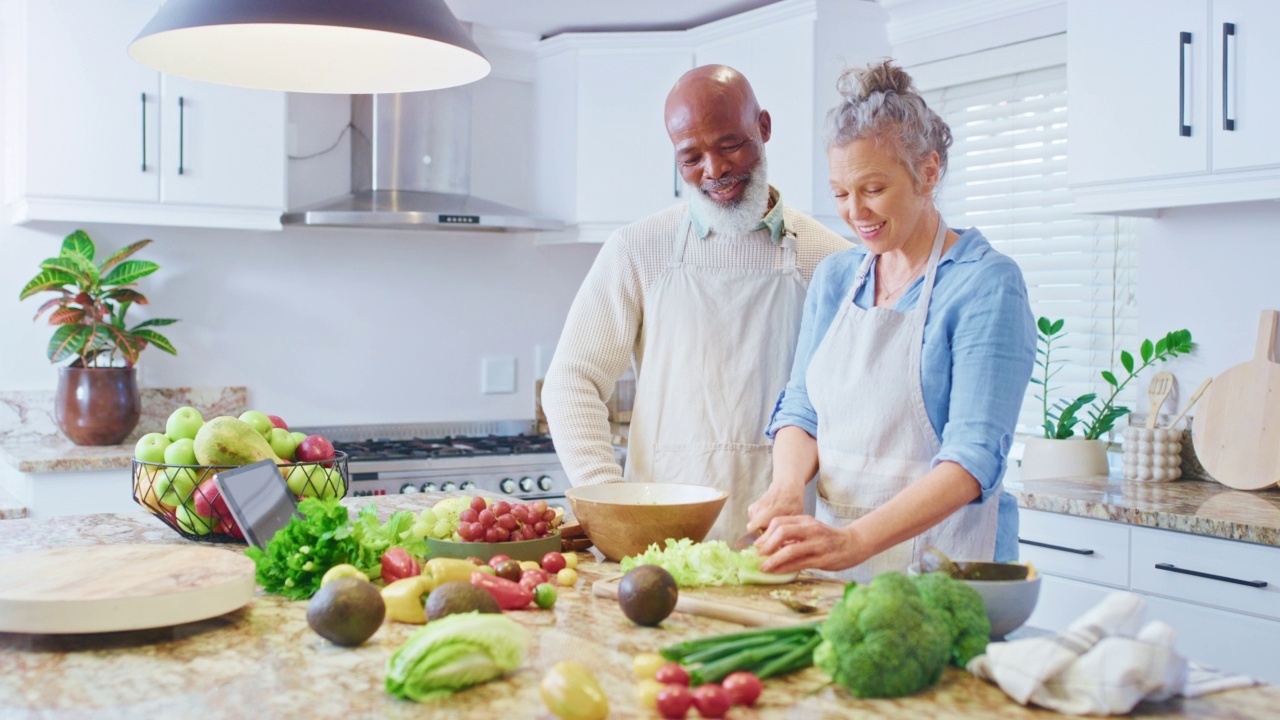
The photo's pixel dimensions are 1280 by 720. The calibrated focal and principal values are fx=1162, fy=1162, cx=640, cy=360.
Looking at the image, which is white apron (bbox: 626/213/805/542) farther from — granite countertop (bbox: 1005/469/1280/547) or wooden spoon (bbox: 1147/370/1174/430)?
wooden spoon (bbox: 1147/370/1174/430)

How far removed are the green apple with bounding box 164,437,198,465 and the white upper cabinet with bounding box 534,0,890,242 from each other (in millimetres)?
2449

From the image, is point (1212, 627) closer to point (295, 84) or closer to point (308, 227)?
point (295, 84)

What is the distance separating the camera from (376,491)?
3812 mm

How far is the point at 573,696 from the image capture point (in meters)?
1.02

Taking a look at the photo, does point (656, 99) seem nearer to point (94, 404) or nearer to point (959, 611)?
point (94, 404)

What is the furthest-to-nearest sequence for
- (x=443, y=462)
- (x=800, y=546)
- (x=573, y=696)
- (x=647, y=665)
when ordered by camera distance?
(x=443, y=462), (x=800, y=546), (x=647, y=665), (x=573, y=696)

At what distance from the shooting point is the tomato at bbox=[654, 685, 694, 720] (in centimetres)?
104

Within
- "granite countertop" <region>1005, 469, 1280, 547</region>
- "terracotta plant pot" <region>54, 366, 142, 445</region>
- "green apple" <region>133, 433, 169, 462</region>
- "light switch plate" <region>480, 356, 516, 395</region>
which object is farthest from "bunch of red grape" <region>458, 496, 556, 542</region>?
"light switch plate" <region>480, 356, 516, 395</region>

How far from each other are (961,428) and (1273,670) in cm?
134

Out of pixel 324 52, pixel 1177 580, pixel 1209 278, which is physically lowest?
pixel 1177 580

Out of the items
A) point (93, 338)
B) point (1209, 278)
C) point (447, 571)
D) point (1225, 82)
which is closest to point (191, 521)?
point (447, 571)

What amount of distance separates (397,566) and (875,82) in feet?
3.36

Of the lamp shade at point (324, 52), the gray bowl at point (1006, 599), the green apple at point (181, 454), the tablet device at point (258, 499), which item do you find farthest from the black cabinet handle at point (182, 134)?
the gray bowl at point (1006, 599)

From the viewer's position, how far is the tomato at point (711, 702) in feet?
3.43
